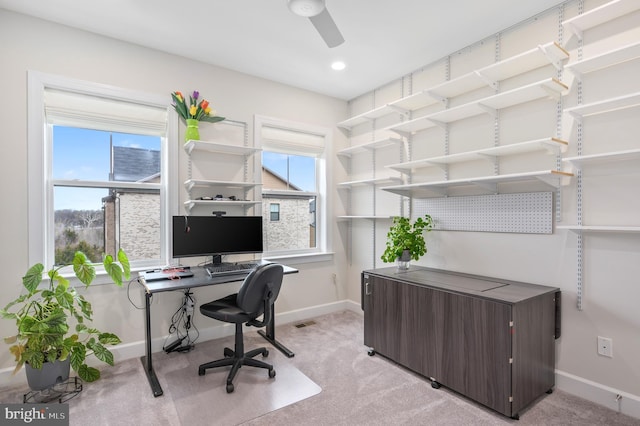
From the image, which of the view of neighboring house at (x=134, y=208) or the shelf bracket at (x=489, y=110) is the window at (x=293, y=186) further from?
the shelf bracket at (x=489, y=110)

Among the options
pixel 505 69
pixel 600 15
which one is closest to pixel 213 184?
pixel 505 69

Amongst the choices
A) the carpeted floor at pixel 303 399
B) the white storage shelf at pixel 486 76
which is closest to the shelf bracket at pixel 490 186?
the white storage shelf at pixel 486 76

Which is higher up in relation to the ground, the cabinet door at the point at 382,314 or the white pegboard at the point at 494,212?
the white pegboard at the point at 494,212

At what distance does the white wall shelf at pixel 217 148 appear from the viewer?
9.63ft

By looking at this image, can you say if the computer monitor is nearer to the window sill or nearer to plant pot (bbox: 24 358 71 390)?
the window sill

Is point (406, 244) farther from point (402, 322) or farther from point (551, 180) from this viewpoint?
point (551, 180)

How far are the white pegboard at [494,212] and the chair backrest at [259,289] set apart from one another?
5.30 ft

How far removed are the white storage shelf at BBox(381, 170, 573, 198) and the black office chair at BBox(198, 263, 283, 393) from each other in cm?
150

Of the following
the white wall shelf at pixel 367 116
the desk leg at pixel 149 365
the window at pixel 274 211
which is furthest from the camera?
the window at pixel 274 211

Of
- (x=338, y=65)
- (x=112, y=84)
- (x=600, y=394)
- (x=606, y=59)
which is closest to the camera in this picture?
(x=606, y=59)

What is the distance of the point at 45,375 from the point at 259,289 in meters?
1.49

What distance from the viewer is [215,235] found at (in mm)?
3000

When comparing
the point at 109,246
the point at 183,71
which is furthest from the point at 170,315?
the point at 183,71

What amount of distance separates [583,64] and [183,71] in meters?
3.14
